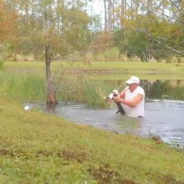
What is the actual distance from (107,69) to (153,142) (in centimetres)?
3400

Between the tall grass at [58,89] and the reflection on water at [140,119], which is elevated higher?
the tall grass at [58,89]

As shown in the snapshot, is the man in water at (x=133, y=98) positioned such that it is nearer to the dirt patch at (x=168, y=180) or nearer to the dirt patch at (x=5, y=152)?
the dirt patch at (x=168, y=180)

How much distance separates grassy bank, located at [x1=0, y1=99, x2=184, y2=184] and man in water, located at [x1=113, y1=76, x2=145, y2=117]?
448 centimetres

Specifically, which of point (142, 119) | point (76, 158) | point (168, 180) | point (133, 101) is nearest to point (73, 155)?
point (76, 158)

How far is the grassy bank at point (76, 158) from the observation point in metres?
6.80

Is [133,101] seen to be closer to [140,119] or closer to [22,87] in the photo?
[140,119]

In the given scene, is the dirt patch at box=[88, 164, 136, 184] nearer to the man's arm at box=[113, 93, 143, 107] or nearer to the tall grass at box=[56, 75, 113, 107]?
the man's arm at box=[113, 93, 143, 107]

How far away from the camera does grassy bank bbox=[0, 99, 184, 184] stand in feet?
22.3

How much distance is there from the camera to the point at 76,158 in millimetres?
7758

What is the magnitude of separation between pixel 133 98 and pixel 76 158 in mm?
7763

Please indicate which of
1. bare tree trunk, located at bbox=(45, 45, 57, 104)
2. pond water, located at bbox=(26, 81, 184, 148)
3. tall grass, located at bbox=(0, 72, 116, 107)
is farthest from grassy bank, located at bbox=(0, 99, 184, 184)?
tall grass, located at bbox=(0, 72, 116, 107)

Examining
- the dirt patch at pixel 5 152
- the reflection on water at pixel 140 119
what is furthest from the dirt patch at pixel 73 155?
the reflection on water at pixel 140 119

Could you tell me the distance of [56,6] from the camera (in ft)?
69.6

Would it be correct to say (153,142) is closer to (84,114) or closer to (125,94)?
(125,94)
